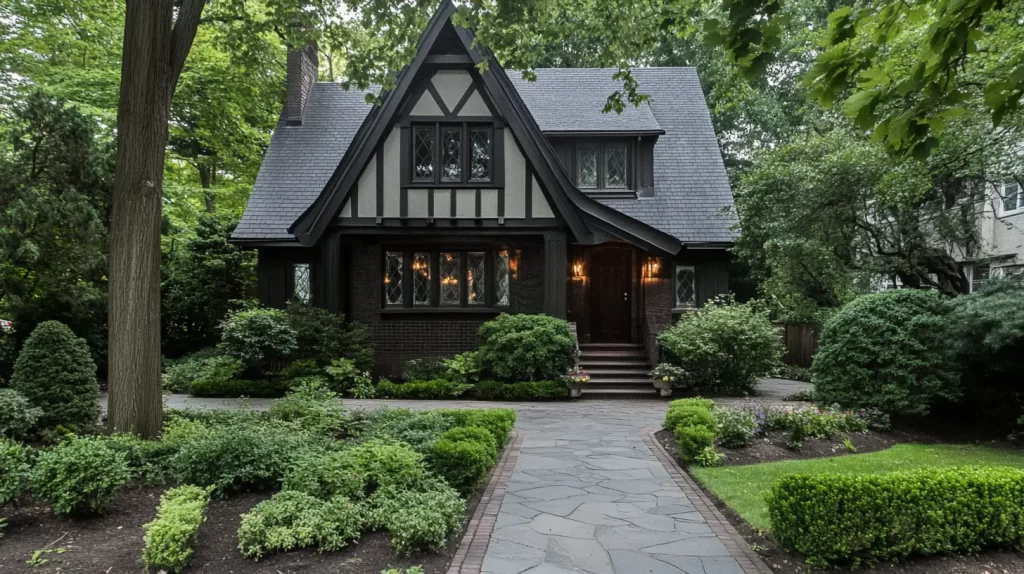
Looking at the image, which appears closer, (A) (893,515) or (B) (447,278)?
(A) (893,515)

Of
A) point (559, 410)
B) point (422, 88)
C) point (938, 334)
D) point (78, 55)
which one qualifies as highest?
point (78, 55)

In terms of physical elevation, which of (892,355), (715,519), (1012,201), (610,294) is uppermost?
(1012,201)

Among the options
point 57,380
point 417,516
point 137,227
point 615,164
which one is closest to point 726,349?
point 615,164

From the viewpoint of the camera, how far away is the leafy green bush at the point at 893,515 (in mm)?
4039

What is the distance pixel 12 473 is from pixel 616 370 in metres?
10.9

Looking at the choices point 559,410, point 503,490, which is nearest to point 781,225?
point 559,410

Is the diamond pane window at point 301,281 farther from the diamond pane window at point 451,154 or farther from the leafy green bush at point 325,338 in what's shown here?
the diamond pane window at point 451,154

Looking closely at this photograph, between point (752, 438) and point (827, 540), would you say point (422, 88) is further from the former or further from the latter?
point (827, 540)

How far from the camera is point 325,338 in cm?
1308

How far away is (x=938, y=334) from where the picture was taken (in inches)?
329

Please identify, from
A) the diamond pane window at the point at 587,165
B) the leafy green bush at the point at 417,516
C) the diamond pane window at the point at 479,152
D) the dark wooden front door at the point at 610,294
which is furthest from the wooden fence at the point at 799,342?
the leafy green bush at the point at 417,516

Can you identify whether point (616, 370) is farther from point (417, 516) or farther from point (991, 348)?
point (417, 516)

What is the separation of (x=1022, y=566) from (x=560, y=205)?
9984 millimetres

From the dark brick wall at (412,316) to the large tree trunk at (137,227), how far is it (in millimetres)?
7578
